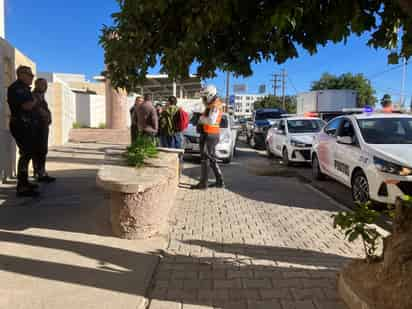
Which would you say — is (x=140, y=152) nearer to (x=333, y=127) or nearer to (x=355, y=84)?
(x=333, y=127)

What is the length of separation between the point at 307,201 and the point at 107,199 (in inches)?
134

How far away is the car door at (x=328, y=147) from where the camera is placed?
7.48 meters

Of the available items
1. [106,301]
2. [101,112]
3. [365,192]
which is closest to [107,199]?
[106,301]

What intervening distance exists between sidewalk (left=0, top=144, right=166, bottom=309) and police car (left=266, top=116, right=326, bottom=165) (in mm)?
6664

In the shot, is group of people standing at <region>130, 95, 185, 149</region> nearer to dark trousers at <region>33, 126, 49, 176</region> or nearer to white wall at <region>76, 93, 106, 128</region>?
dark trousers at <region>33, 126, 49, 176</region>

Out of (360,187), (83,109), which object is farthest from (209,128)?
(83,109)

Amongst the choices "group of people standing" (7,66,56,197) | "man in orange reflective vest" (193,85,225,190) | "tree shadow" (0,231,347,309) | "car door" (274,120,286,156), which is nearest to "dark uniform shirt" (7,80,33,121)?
"group of people standing" (7,66,56,197)

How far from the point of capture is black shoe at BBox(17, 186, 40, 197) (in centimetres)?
573

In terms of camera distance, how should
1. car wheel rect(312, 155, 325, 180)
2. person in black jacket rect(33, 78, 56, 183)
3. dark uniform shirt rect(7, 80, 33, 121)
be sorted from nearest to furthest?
dark uniform shirt rect(7, 80, 33, 121) → person in black jacket rect(33, 78, 56, 183) → car wheel rect(312, 155, 325, 180)

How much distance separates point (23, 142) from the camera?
223 inches

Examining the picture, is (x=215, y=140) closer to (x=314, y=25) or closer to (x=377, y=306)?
(x=314, y=25)

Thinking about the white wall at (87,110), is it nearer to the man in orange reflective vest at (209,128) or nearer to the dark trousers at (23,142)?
the man in orange reflective vest at (209,128)

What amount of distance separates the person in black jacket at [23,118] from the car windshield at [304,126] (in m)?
8.15

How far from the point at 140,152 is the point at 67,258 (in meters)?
2.12
